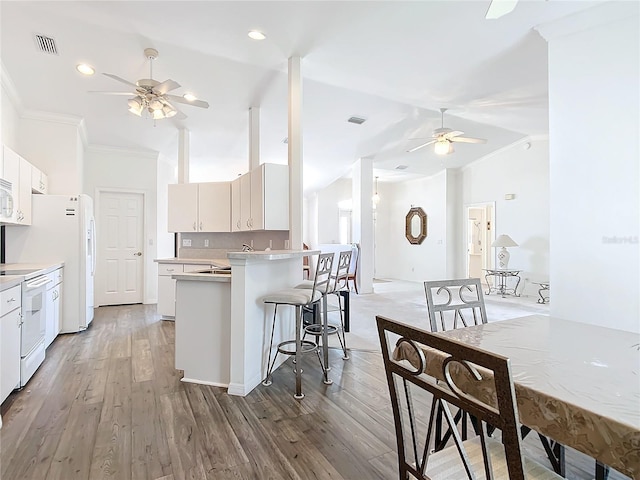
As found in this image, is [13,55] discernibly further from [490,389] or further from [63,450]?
[490,389]

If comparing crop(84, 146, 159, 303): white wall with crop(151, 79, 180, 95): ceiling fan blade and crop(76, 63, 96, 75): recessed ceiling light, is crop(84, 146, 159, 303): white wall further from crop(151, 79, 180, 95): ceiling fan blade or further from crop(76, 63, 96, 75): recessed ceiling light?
crop(151, 79, 180, 95): ceiling fan blade

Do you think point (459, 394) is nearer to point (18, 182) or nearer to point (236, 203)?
point (236, 203)

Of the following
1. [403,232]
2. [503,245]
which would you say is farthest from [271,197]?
[403,232]

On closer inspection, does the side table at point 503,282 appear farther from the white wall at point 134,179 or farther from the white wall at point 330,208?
the white wall at point 134,179

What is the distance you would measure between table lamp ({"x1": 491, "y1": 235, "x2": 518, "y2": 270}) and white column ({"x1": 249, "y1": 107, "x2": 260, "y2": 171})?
5448mm

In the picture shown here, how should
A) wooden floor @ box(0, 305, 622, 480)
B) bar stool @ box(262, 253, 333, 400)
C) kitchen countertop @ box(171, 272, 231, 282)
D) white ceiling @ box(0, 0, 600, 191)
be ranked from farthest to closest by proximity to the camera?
white ceiling @ box(0, 0, 600, 191)
kitchen countertop @ box(171, 272, 231, 282)
bar stool @ box(262, 253, 333, 400)
wooden floor @ box(0, 305, 622, 480)

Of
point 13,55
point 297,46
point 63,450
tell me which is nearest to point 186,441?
point 63,450

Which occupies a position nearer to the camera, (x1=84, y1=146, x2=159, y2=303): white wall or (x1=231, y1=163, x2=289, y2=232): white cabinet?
(x1=231, y1=163, x2=289, y2=232): white cabinet

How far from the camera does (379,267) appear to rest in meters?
10.6

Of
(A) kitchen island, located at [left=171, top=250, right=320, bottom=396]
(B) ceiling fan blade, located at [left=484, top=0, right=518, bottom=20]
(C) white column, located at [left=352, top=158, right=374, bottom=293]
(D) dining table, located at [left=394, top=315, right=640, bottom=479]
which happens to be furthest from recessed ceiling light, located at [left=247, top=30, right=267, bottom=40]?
(C) white column, located at [left=352, top=158, right=374, bottom=293]

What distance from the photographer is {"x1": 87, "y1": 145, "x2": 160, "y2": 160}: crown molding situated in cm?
564

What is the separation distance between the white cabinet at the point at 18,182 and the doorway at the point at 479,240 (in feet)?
28.0

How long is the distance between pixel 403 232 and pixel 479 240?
2.05m

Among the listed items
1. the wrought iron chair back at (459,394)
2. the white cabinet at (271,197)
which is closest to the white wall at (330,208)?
the white cabinet at (271,197)
